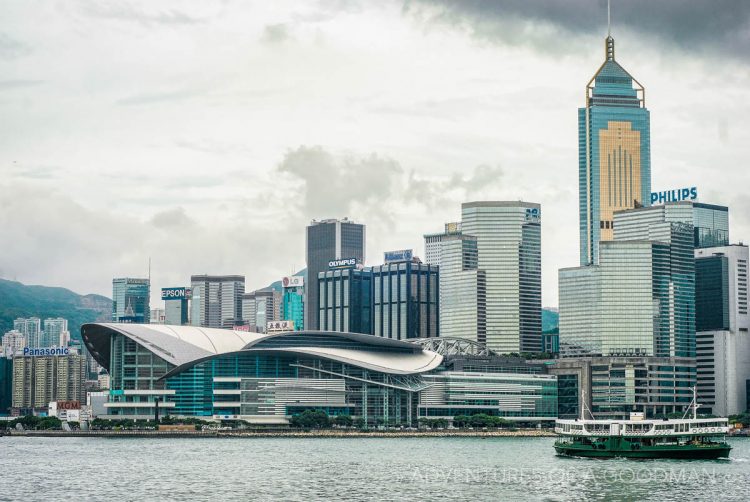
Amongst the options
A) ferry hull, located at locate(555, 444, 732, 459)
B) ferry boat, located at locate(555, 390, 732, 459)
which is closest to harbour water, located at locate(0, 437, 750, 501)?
ferry hull, located at locate(555, 444, 732, 459)

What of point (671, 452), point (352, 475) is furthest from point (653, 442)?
point (352, 475)

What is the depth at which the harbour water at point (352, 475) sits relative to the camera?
107562mm

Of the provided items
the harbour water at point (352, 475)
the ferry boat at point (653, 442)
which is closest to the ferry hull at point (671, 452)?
the ferry boat at point (653, 442)

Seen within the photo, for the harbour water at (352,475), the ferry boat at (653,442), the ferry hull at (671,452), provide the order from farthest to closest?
the ferry boat at (653,442) < the ferry hull at (671,452) < the harbour water at (352,475)

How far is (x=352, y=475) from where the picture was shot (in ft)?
414

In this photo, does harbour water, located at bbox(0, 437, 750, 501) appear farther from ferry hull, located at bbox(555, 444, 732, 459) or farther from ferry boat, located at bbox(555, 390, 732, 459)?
ferry boat, located at bbox(555, 390, 732, 459)

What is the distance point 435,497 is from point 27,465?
190 ft

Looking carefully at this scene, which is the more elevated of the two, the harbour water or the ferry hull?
the ferry hull

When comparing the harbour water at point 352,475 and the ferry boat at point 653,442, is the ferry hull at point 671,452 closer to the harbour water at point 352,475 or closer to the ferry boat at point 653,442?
the ferry boat at point 653,442

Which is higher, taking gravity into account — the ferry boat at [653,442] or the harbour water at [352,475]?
the ferry boat at [653,442]

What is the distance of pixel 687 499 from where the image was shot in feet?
338

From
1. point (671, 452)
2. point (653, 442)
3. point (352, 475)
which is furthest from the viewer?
point (653, 442)

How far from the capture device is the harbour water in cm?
10756

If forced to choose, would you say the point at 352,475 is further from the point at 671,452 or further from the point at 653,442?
the point at 671,452
